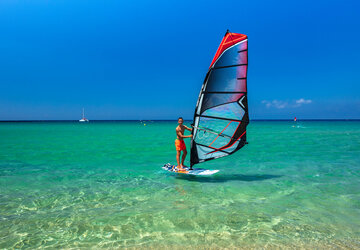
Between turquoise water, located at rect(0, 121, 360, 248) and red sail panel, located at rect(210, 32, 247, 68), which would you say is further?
red sail panel, located at rect(210, 32, 247, 68)

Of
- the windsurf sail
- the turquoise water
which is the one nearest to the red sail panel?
the windsurf sail

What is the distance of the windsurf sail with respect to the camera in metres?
7.12

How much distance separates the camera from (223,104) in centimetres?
738

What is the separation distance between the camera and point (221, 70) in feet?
23.4

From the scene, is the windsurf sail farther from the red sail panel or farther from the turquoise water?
the turquoise water

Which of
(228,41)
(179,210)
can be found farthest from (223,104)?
(179,210)

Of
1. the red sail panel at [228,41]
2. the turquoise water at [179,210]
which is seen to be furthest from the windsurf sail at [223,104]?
the turquoise water at [179,210]

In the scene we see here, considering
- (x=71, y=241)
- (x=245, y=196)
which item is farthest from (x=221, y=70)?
(x=71, y=241)

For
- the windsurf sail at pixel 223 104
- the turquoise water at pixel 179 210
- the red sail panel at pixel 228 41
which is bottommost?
the turquoise water at pixel 179 210

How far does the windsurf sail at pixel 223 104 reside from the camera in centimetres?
712

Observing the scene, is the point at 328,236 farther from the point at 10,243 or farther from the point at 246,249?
the point at 10,243

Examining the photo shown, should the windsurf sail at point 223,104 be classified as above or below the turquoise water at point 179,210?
above

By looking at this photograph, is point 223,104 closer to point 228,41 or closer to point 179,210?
point 228,41

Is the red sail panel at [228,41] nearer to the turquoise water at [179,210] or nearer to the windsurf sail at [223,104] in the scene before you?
the windsurf sail at [223,104]
